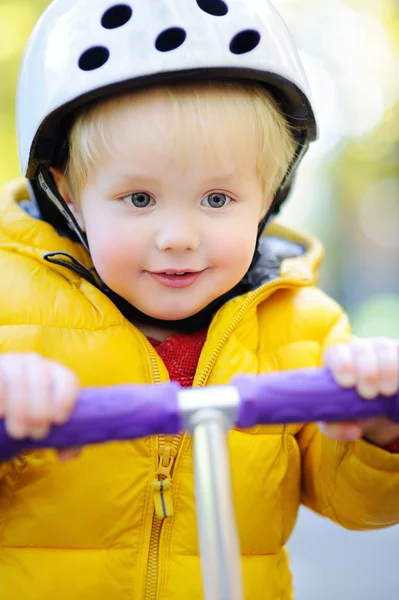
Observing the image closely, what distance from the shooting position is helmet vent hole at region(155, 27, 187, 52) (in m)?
1.17

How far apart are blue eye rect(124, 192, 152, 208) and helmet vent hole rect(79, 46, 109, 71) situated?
0.79 ft

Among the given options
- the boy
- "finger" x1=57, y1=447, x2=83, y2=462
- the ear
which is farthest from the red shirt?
"finger" x1=57, y1=447, x2=83, y2=462

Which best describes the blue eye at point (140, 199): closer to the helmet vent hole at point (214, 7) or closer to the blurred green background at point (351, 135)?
the helmet vent hole at point (214, 7)

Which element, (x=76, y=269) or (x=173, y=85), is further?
(x=76, y=269)

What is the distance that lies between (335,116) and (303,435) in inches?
191

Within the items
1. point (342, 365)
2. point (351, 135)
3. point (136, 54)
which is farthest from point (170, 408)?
point (351, 135)

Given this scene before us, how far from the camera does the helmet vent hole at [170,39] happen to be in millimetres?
1168

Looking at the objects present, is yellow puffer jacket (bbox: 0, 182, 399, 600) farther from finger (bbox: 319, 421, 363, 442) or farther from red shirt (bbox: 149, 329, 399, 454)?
finger (bbox: 319, 421, 363, 442)

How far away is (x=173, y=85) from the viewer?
1140 mm

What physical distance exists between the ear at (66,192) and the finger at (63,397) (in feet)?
2.08

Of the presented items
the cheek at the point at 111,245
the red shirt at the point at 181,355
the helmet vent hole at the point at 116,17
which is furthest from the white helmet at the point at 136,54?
the red shirt at the point at 181,355

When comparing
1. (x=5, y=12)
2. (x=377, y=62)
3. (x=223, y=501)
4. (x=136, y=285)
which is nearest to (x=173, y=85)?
(x=136, y=285)

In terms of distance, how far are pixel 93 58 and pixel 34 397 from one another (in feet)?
2.33

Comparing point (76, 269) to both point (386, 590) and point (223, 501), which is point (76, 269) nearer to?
point (223, 501)
